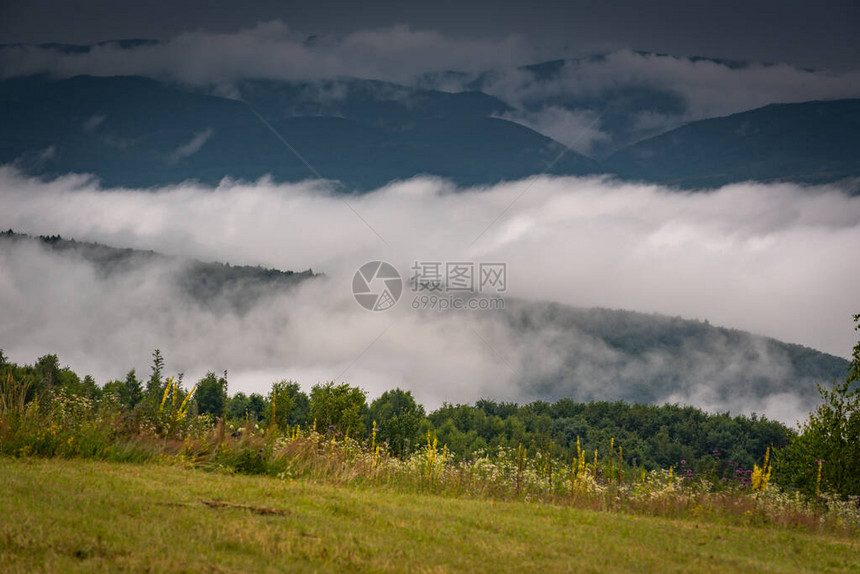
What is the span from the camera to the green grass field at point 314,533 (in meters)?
6.45

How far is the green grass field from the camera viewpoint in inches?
254

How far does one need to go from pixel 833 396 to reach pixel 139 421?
17569 millimetres

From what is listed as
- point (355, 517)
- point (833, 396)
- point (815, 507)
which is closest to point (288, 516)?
point (355, 517)

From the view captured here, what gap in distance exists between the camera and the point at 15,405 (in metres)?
12.8

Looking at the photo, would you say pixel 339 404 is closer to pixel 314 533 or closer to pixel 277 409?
pixel 277 409

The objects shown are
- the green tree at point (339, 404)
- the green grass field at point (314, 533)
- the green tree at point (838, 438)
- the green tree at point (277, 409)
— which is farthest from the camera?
the green tree at point (339, 404)

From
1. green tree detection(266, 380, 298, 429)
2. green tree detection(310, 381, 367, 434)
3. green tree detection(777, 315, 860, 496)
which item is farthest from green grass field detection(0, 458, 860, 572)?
green tree detection(310, 381, 367, 434)

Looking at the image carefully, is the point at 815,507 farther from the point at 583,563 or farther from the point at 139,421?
the point at 139,421

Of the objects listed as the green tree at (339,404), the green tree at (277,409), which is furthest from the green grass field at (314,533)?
the green tree at (339,404)

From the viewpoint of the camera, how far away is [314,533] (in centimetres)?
763

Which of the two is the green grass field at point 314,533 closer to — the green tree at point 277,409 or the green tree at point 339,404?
the green tree at point 277,409

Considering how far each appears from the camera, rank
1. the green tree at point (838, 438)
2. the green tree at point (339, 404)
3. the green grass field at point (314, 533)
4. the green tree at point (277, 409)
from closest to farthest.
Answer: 1. the green grass field at point (314, 533)
2. the green tree at point (277, 409)
3. the green tree at point (838, 438)
4. the green tree at point (339, 404)

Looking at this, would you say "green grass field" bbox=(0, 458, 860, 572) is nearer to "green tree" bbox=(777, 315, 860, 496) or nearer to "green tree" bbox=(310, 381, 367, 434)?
"green tree" bbox=(777, 315, 860, 496)

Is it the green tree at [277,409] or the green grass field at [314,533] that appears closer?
the green grass field at [314,533]
